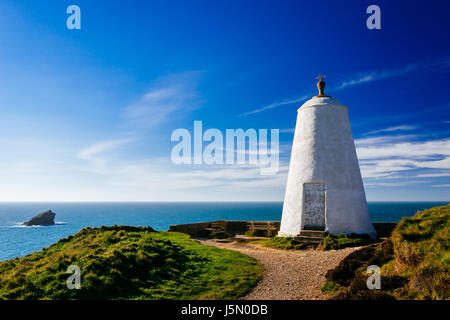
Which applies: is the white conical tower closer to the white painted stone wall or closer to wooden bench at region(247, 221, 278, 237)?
the white painted stone wall

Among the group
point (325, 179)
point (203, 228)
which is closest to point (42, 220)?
point (203, 228)

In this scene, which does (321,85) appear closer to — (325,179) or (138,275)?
(325,179)

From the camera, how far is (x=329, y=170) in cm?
1867

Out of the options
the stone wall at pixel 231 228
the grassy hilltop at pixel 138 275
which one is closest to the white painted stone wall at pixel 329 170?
the stone wall at pixel 231 228

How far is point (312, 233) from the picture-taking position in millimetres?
17594

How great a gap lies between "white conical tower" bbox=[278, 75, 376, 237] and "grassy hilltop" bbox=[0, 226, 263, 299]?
6782 millimetres

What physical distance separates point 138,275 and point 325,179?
1324 centimetres

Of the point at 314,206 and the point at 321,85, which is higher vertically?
the point at 321,85

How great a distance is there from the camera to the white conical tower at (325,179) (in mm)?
18172

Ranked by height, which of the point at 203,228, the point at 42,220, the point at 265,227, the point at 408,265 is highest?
the point at 408,265

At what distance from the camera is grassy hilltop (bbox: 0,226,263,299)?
8.73 meters

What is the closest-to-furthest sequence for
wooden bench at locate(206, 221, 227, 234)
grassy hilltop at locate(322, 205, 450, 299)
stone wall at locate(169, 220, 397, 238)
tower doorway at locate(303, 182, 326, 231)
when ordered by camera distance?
grassy hilltop at locate(322, 205, 450, 299), tower doorway at locate(303, 182, 326, 231), stone wall at locate(169, 220, 397, 238), wooden bench at locate(206, 221, 227, 234)

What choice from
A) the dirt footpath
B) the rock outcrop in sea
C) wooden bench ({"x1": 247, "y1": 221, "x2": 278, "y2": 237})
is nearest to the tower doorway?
the dirt footpath

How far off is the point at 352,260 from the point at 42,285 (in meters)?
10.7
